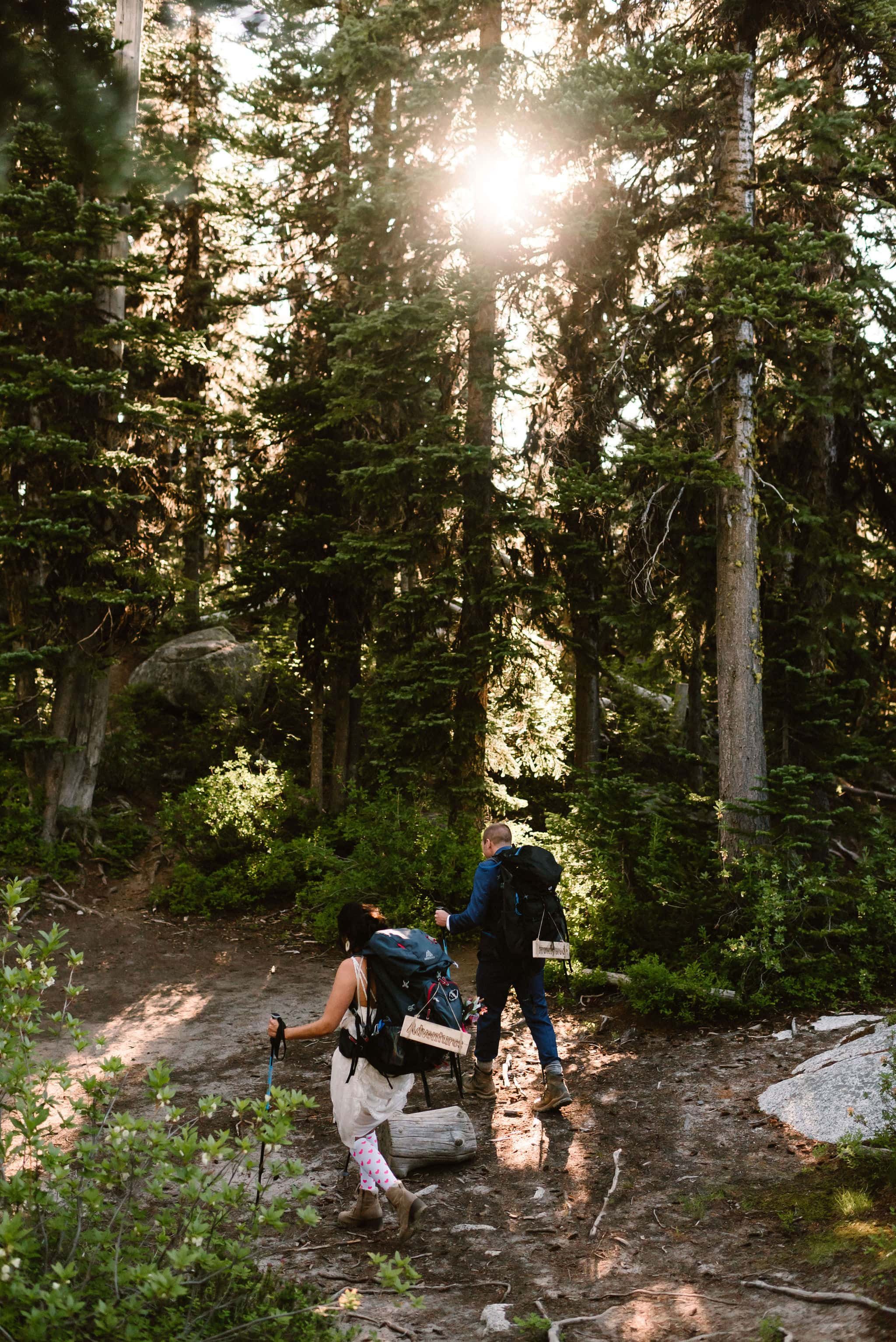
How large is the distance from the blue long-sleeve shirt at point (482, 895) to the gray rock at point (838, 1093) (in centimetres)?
229

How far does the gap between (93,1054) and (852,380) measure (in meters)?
10.2

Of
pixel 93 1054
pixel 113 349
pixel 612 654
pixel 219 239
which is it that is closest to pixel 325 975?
pixel 93 1054

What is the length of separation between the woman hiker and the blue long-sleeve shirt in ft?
5.62

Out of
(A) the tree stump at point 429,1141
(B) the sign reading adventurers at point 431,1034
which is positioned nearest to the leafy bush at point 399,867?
(A) the tree stump at point 429,1141

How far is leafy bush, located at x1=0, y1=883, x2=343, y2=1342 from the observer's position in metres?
3.05

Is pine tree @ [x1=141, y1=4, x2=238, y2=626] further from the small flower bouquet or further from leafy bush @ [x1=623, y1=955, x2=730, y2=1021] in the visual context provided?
the small flower bouquet

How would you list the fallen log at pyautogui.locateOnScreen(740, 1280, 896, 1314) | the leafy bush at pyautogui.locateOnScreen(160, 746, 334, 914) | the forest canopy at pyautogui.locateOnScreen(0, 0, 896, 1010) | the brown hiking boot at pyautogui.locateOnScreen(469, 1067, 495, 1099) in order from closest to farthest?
the fallen log at pyautogui.locateOnScreen(740, 1280, 896, 1314) < the brown hiking boot at pyautogui.locateOnScreen(469, 1067, 495, 1099) < the forest canopy at pyautogui.locateOnScreen(0, 0, 896, 1010) < the leafy bush at pyautogui.locateOnScreen(160, 746, 334, 914)

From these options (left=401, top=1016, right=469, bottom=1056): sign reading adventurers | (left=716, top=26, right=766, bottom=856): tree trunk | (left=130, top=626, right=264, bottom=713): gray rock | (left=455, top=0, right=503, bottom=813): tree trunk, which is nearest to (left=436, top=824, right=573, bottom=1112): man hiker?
(left=401, top=1016, right=469, bottom=1056): sign reading adventurers

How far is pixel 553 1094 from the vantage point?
6910 mm

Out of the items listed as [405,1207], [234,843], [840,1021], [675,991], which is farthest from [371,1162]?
[234,843]

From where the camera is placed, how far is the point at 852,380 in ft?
34.6

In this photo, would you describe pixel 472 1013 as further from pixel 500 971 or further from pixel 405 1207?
pixel 405 1207

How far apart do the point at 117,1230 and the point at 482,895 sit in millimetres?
3454

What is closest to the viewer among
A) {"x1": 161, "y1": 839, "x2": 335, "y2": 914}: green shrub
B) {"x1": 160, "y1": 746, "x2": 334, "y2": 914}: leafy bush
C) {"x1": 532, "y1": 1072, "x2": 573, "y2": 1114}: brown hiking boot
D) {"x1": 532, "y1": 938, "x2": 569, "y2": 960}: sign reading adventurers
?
{"x1": 532, "y1": 938, "x2": 569, "y2": 960}: sign reading adventurers
